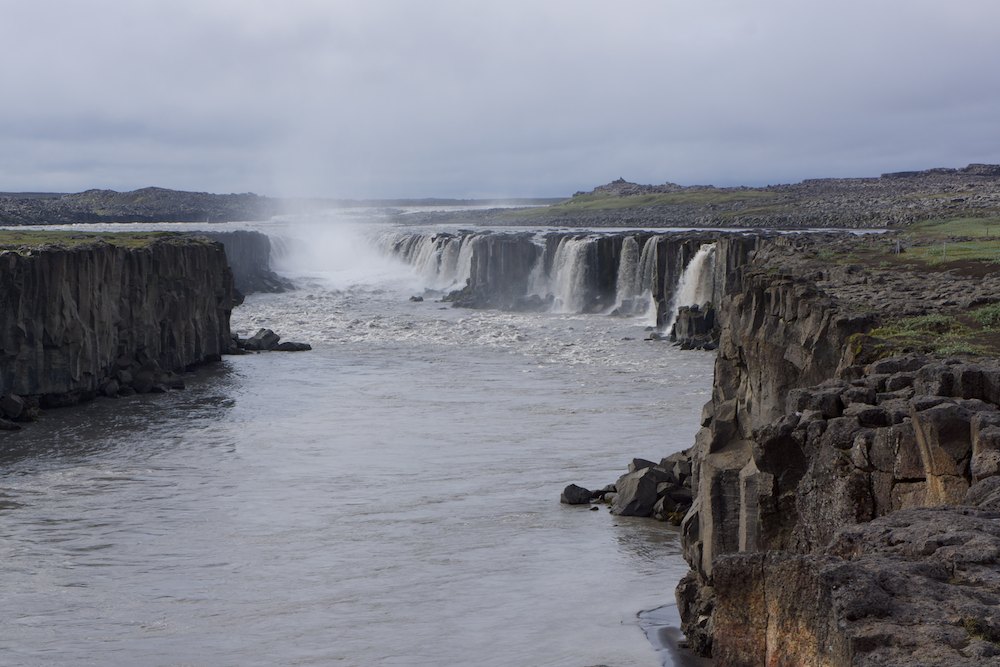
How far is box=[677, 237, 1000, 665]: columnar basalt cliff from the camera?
29.9ft

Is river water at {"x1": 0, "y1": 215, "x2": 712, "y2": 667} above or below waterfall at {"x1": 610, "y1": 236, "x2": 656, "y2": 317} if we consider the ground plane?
below

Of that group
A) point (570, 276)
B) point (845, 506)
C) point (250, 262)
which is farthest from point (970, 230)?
point (250, 262)

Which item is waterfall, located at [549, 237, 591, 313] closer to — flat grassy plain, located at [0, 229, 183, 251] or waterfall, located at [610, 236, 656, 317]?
waterfall, located at [610, 236, 656, 317]

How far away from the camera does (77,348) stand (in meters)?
44.9

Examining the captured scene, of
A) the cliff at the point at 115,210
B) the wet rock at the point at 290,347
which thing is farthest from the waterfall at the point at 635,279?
the cliff at the point at 115,210

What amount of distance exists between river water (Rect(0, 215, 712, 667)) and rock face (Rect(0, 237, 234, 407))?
165 centimetres

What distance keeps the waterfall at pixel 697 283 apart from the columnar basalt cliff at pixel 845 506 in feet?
131

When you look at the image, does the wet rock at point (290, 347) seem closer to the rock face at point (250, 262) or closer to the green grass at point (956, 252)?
the green grass at point (956, 252)

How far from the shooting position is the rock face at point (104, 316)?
141 feet

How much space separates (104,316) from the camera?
Answer: 47625 millimetres

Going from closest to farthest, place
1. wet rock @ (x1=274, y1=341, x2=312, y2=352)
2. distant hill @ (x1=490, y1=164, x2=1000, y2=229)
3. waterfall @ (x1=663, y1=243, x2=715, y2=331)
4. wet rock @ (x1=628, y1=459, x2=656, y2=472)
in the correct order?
wet rock @ (x1=628, y1=459, x2=656, y2=472) < wet rock @ (x1=274, y1=341, x2=312, y2=352) < waterfall @ (x1=663, y1=243, x2=715, y2=331) < distant hill @ (x1=490, y1=164, x2=1000, y2=229)

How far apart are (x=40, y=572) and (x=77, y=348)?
22.0 m

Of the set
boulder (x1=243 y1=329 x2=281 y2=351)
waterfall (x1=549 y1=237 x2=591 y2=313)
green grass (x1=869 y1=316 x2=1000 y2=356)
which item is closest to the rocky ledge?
boulder (x1=243 y1=329 x2=281 y2=351)

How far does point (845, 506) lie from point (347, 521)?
1607 cm
